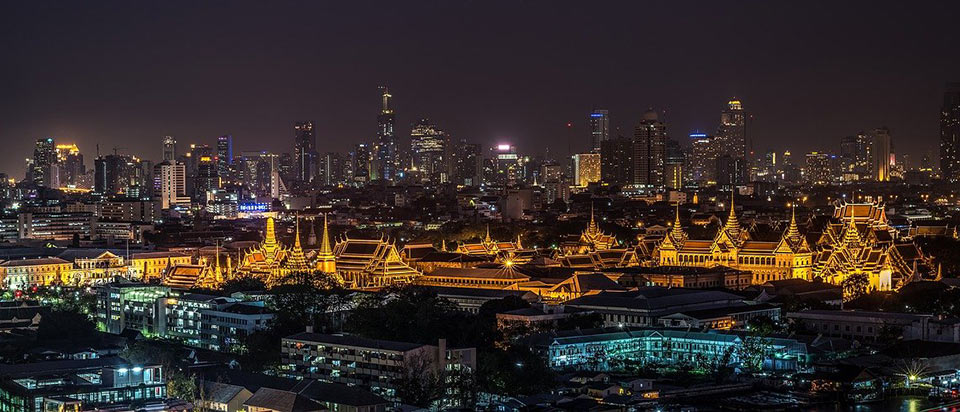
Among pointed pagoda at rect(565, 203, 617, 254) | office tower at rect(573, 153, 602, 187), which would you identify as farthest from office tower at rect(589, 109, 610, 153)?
pointed pagoda at rect(565, 203, 617, 254)

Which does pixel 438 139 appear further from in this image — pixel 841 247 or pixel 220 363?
pixel 220 363

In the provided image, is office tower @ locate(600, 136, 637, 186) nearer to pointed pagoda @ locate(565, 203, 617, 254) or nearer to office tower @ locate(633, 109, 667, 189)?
office tower @ locate(633, 109, 667, 189)

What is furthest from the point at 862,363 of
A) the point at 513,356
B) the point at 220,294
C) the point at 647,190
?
the point at 647,190

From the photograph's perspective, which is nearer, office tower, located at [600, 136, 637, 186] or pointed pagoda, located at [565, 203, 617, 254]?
pointed pagoda, located at [565, 203, 617, 254]

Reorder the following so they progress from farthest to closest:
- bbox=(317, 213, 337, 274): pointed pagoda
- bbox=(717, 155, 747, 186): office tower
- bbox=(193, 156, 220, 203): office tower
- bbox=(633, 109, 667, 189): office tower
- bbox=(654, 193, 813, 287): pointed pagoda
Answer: bbox=(717, 155, 747, 186): office tower
bbox=(633, 109, 667, 189): office tower
bbox=(193, 156, 220, 203): office tower
bbox=(317, 213, 337, 274): pointed pagoda
bbox=(654, 193, 813, 287): pointed pagoda

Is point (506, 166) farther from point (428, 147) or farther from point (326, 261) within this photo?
point (326, 261)
